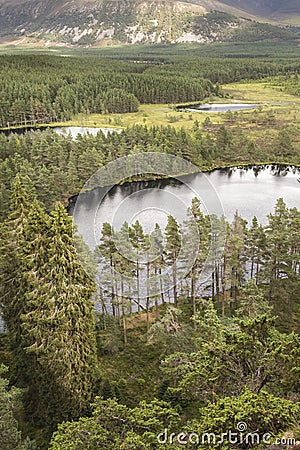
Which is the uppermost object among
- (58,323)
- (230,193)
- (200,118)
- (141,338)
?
(200,118)

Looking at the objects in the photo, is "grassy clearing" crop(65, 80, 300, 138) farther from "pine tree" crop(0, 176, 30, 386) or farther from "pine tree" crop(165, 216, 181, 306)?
"pine tree" crop(0, 176, 30, 386)

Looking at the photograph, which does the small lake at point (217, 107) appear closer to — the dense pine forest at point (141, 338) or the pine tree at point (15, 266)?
the dense pine forest at point (141, 338)

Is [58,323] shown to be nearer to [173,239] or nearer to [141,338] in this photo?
[173,239]

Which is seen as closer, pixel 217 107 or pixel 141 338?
pixel 141 338

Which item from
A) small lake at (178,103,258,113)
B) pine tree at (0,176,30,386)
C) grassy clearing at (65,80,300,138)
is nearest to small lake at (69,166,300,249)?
pine tree at (0,176,30,386)

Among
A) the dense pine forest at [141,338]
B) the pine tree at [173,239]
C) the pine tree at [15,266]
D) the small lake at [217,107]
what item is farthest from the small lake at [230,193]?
the small lake at [217,107]

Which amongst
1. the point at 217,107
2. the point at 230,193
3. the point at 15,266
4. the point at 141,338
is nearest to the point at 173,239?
the point at 141,338

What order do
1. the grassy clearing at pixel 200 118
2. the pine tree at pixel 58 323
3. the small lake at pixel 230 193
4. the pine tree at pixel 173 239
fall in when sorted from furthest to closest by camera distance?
the grassy clearing at pixel 200 118 < the small lake at pixel 230 193 < the pine tree at pixel 173 239 < the pine tree at pixel 58 323

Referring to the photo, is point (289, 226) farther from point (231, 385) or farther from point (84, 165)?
point (84, 165)
